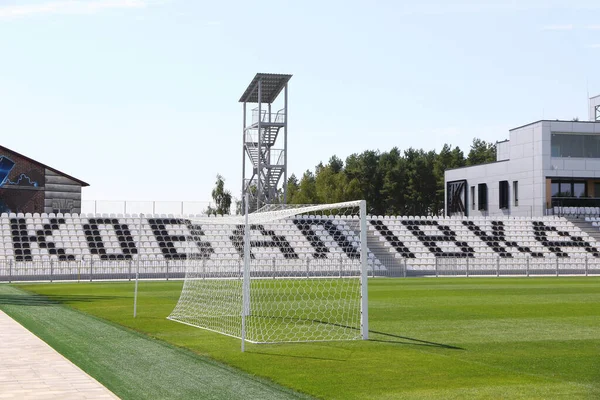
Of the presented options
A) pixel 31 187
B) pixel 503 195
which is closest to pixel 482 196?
pixel 503 195

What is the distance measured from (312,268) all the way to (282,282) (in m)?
5.97

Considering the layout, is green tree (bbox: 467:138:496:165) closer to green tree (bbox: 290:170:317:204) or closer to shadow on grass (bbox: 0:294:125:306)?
Answer: green tree (bbox: 290:170:317:204)

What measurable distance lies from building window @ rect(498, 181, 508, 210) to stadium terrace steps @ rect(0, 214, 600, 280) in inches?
170

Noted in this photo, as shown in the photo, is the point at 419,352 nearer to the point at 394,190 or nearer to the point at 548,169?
the point at 548,169

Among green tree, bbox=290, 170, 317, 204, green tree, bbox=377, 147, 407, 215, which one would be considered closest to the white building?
green tree, bbox=290, 170, 317, 204

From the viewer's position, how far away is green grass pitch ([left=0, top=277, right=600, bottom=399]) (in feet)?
32.2

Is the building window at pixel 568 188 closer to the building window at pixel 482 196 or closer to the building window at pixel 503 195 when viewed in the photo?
the building window at pixel 503 195

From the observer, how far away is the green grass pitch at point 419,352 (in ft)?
32.2

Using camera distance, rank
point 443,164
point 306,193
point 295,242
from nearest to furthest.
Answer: point 295,242, point 306,193, point 443,164

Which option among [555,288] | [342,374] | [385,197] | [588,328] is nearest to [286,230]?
[555,288]

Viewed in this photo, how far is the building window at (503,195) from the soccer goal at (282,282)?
12265 mm

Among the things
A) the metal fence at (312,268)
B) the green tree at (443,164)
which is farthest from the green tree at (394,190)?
the metal fence at (312,268)

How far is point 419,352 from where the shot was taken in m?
13.0

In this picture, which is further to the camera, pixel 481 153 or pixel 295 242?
pixel 481 153
